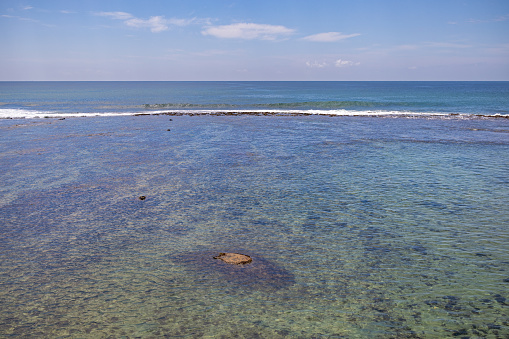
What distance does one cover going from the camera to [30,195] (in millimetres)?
15305

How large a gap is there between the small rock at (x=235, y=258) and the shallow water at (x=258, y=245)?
24cm

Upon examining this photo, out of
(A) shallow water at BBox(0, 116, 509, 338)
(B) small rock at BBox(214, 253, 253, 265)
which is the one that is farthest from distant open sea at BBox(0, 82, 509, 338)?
(B) small rock at BBox(214, 253, 253, 265)

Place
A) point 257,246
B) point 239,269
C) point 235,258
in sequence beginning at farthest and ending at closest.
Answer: point 257,246, point 235,258, point 239,269

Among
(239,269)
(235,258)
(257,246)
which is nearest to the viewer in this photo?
(239,269)

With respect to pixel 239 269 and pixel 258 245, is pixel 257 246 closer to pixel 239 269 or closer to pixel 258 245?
pixel 258 245

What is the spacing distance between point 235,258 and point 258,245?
116 cm

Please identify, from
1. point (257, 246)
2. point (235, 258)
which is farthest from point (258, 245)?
point (235, 258)

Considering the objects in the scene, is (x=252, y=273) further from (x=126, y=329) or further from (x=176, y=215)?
(x=176, y=215)

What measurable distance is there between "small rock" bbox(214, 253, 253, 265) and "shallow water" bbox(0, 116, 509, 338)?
0.24 m

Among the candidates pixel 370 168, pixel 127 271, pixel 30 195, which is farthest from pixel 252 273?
pixel 370 168

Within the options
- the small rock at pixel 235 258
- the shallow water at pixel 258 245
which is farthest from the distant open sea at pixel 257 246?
the small rock at pixel 235 258

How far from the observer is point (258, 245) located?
1044 cm

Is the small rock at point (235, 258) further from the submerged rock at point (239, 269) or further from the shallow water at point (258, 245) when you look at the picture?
the shallow water at point (258, 245)

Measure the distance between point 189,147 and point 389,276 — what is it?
69.4 ft
